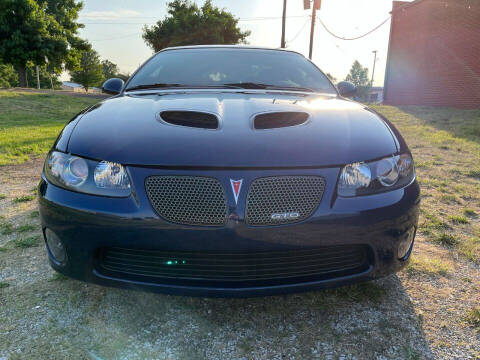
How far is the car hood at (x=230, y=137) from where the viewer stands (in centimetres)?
149

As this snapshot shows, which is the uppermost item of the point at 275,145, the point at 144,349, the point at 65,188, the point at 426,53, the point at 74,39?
the point at 74,39

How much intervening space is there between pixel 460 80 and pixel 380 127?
14.7 metres

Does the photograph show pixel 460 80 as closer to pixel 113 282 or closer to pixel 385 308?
pixel 385 308

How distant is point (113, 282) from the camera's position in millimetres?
1515

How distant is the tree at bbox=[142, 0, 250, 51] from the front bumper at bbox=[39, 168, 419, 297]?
93.7 ft

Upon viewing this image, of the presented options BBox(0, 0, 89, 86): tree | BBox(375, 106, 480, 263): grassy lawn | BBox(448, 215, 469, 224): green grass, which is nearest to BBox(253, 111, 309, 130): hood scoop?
BBox(375, 106, 480, 263): grassy lawn

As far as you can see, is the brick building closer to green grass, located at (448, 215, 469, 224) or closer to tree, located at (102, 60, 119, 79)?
green grass, located at (448, 215, 469, 224)

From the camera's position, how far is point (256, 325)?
1.68 metres

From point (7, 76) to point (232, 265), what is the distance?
65545mm

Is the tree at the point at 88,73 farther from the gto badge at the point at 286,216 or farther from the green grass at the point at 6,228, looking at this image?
the gto badge at the point at 286,216

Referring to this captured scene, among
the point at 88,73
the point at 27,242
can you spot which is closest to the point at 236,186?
the point at 27,242

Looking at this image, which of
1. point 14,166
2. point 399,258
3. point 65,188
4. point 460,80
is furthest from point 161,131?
point 460,80

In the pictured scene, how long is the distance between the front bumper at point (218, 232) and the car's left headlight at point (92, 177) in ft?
0.11

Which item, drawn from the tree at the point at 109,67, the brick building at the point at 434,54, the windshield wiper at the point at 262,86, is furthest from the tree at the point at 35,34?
the tree at the point at 109,67
